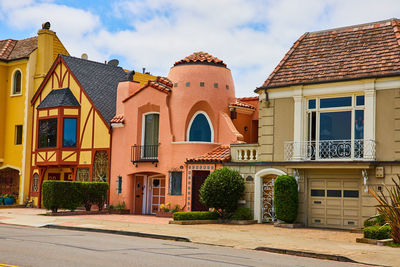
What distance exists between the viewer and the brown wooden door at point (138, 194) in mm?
30000

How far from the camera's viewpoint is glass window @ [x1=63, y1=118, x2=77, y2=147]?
3250cm

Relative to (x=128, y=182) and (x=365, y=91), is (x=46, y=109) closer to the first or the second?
(x=128, y=182)

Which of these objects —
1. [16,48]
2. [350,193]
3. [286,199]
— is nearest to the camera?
[350,193]

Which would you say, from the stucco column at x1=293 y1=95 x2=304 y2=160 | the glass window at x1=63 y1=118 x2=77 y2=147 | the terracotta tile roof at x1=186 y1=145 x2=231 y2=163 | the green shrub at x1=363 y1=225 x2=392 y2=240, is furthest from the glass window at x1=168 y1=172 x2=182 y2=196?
the green shrub at x1=363 y1=225 x2=392 y2=240

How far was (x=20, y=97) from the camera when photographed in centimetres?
3594

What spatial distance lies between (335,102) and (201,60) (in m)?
7.94

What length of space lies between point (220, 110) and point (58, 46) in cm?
1383

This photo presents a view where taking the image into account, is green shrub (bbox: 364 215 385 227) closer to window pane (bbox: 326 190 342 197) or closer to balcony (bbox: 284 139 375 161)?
window pane (bbox: 326 190 342 197)

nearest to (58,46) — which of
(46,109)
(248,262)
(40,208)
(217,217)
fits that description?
(46,109)

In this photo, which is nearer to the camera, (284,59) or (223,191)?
(223,191)

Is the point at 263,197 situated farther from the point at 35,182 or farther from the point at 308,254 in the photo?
the point at 35,182

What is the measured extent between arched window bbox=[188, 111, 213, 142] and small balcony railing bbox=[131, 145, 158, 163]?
2.20 m

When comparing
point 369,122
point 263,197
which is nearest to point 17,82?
point 263,197

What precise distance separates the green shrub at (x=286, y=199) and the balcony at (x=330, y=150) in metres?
1.12
